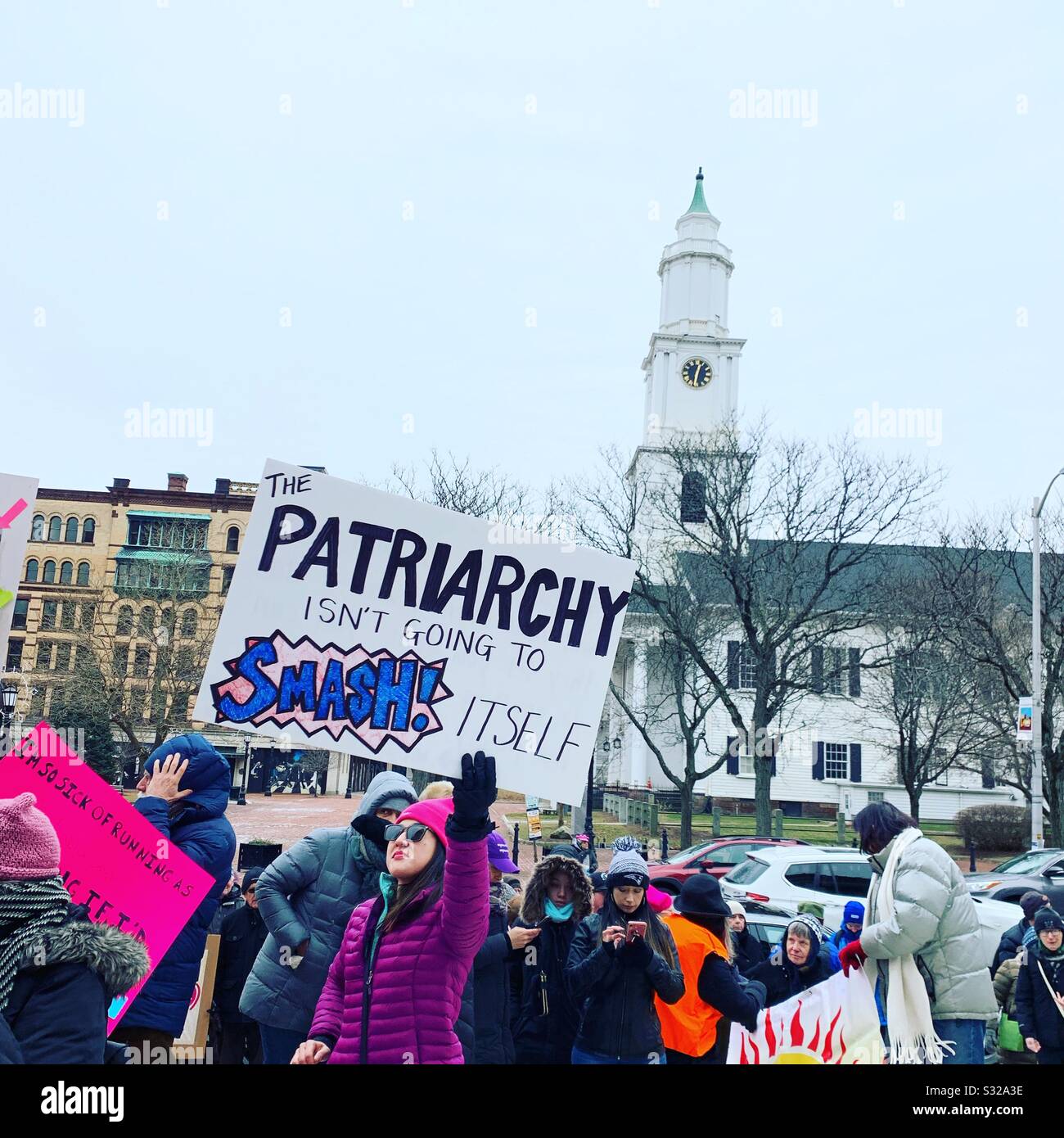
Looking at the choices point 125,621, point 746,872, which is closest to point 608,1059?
point 746,872

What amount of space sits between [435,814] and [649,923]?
1.44 metres

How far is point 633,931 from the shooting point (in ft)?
14.9

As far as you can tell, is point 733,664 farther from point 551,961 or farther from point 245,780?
point 245,780

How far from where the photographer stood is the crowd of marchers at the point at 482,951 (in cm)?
361

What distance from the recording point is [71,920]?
9.32 feet

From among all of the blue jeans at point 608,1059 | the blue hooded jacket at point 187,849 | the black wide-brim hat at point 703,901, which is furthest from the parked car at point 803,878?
the blue hooded jacket at point 187,849

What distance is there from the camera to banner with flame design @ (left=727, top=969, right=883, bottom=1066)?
432 centimetres

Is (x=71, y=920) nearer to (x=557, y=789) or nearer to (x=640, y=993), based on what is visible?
(x=557, y=789)

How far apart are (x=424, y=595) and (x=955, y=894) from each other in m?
2.71

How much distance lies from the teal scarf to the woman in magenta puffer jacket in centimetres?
132

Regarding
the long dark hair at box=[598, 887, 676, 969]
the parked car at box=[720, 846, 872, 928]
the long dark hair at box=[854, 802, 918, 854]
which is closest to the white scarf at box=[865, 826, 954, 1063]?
the long dark hair at box=[854, 802, 918, 854]

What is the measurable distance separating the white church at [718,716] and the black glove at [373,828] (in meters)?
41.1
